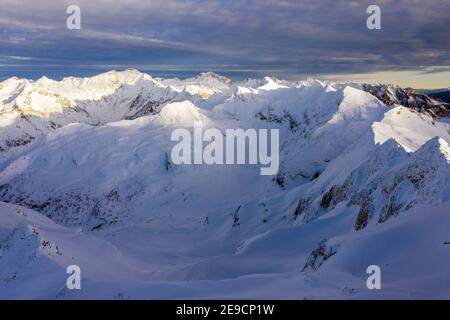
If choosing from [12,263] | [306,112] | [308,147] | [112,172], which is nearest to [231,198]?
[308,147]

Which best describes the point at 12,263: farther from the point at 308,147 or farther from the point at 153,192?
the point at 153,192

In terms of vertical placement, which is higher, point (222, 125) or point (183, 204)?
point (222, 125)

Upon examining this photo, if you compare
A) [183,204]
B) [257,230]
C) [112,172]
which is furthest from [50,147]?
[257,230]

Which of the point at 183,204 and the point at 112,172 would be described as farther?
the point at 112,172

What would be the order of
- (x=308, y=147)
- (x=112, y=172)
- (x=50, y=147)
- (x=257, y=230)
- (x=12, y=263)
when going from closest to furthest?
(x=12, y=263) → (x=257, y=230) → (x=308, y=147) → (x=112, y=172) → (x=50, y=147)
